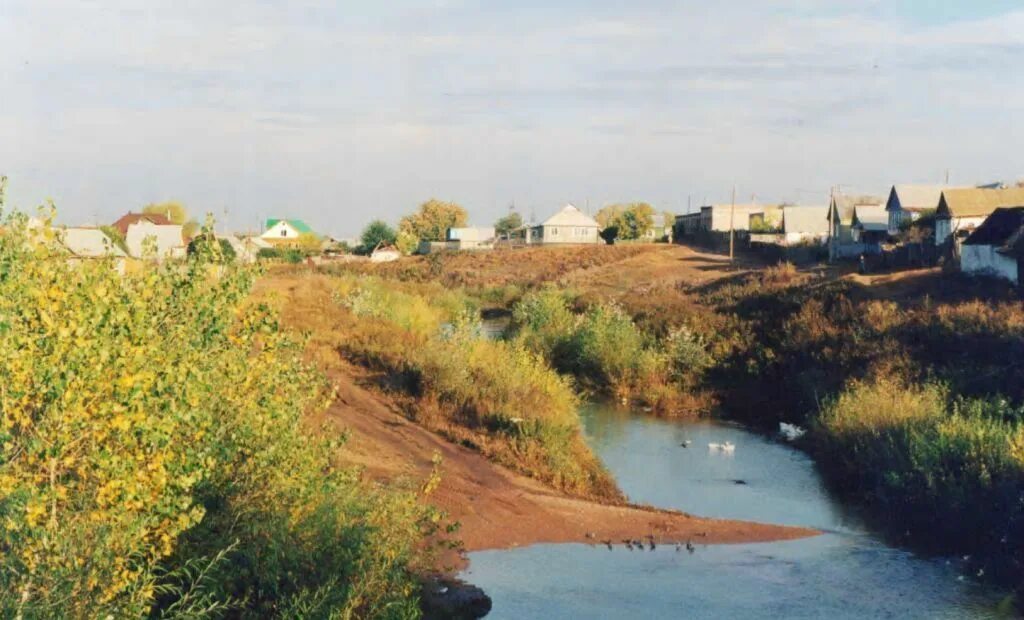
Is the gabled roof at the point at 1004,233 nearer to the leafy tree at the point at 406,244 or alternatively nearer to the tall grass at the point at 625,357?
the tall grass at the point at 625,357

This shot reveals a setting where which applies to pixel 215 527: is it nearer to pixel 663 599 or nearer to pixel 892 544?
pixel 663 599

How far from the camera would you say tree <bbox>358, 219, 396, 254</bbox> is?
406 feet

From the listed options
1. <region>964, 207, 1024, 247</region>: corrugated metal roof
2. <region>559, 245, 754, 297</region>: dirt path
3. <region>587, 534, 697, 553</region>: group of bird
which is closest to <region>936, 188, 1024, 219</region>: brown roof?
<region>559, 245, 754, 297</region>: dirt path

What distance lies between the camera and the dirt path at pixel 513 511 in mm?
19609

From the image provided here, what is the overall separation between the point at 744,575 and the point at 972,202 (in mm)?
46416

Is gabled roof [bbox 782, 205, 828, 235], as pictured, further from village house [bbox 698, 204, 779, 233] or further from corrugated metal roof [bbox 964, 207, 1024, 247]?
corrugated metal roof [bbox 964, 207, 1024, 247]

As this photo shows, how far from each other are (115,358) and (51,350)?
47 cm

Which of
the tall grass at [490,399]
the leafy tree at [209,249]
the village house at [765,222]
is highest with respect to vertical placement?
the village house at [765,222]

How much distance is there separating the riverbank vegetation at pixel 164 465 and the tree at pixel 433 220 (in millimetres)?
130775

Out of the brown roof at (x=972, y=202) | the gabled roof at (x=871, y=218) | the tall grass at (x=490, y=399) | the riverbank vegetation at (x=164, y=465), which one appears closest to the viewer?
the riverbank vegetation at (x=164, y=465)

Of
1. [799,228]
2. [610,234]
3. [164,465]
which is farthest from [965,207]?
[164,465]

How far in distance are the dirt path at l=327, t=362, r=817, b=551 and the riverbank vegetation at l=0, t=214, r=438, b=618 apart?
216 inches

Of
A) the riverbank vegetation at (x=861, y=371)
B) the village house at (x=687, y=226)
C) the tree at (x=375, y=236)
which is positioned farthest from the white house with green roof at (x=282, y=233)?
the riverbank vegetation at (x=861, y=371)

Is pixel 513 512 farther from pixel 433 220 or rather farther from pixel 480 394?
pixel 433 220
